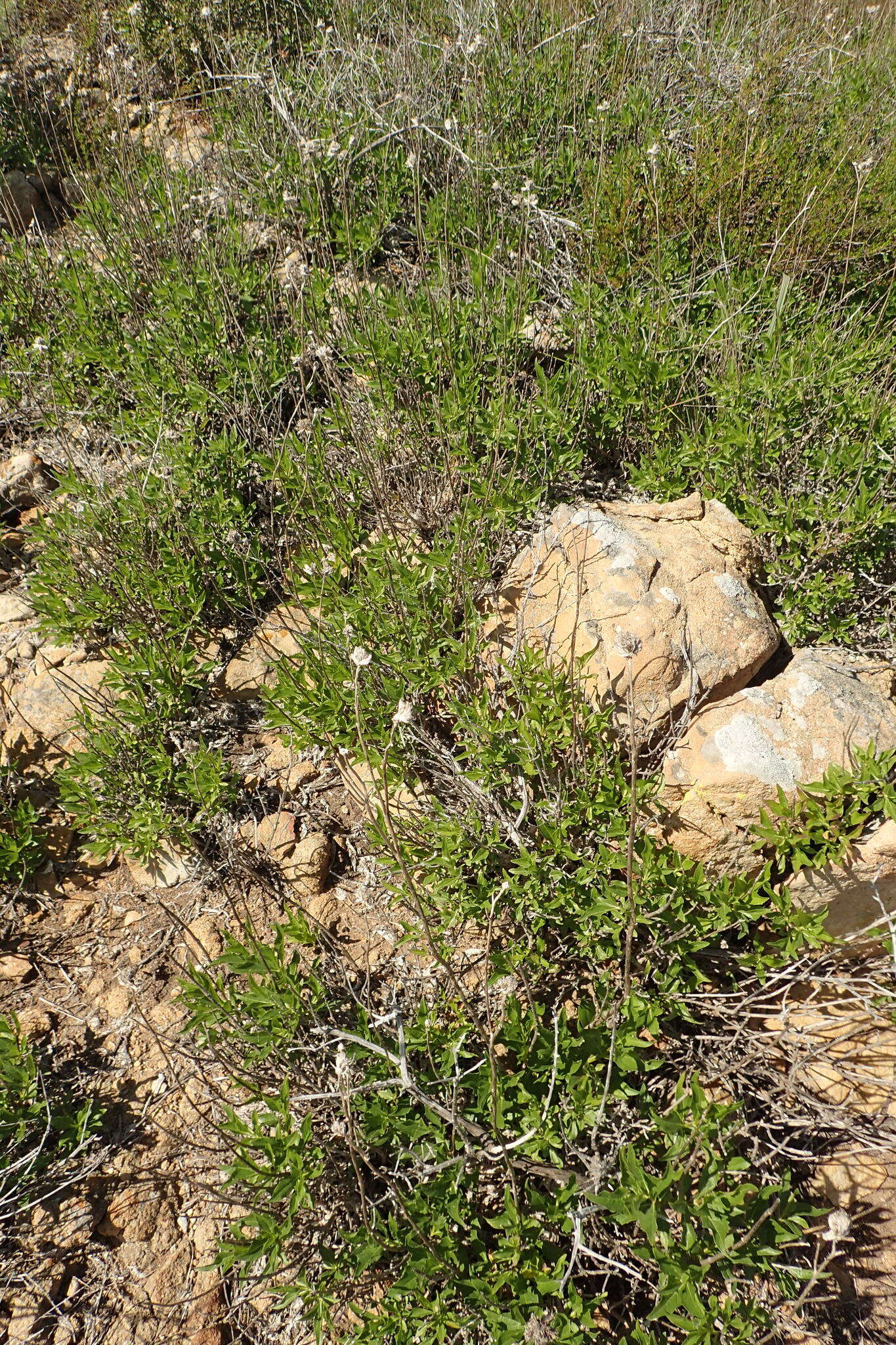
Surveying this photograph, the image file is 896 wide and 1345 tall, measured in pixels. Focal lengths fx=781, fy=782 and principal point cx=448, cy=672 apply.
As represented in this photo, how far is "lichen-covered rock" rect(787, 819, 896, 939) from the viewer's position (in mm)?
2254

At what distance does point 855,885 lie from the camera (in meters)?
2.33

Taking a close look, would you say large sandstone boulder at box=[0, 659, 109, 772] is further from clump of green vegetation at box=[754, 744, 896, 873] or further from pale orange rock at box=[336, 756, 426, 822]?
clump of green vegetation at box=[754, 744, 896, 873]

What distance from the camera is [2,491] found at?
3.79 metres

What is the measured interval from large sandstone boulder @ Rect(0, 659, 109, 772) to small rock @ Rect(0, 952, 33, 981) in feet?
2.33

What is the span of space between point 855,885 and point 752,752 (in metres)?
0.49

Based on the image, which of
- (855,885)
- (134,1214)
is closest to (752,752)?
(855,885)

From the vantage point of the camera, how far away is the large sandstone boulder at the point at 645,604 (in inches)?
101

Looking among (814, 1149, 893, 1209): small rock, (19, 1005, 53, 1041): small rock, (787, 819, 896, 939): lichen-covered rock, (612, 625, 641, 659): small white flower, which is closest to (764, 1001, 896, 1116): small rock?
(814, 1149, 893, 1209): small rock

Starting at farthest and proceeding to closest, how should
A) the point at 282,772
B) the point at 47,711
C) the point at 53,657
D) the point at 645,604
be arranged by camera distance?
1. the point at 53,657
2. the point at 47,711
3. the point at 282,772
4. the point at 645,604

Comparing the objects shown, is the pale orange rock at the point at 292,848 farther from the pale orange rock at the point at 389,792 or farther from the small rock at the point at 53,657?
the small rock at the point at 53,657

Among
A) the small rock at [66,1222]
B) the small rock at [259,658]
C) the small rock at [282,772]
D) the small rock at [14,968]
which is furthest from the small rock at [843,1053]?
the small rock at [14,968]

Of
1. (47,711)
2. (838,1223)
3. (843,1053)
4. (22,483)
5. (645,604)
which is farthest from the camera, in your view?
(22,483)

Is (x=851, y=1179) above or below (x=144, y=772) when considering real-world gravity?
below

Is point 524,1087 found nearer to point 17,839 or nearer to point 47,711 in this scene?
point 17,839
